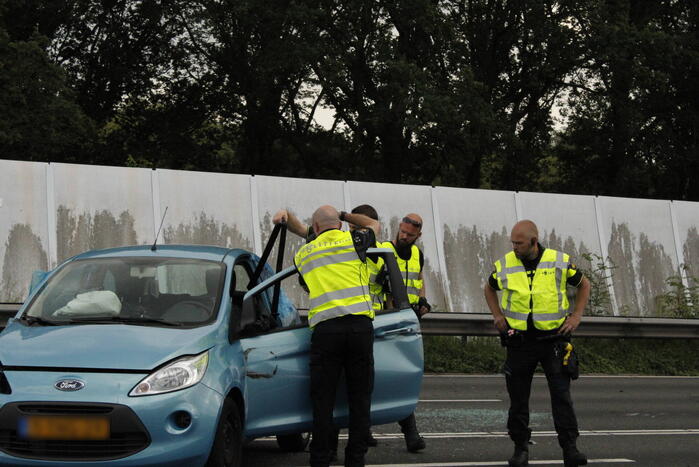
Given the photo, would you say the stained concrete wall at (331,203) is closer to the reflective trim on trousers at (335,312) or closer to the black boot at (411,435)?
the black boot at (411,435)

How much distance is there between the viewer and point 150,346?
6.73m

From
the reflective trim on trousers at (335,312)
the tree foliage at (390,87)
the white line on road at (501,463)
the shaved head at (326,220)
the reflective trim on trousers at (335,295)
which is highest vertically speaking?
the tree foliage at (390,87)

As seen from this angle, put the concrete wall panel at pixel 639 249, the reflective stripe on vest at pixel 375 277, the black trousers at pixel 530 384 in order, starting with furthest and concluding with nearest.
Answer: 1. the concrete wall panel at pixel 639 249
2. the reflective stripe on vest at pixel 375 277
3. the black trousers at pixel 530 384

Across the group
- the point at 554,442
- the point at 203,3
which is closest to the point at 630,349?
the point at 554,442

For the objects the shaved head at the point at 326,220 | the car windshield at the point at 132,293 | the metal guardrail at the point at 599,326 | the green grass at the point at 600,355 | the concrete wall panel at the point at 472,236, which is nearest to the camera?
the car windshield at the point at 132,293

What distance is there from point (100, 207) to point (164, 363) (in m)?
11.7

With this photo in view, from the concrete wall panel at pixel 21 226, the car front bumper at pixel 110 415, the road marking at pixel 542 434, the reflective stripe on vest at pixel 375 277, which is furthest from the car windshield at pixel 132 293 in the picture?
the concrete wall panel at pixel 21 226

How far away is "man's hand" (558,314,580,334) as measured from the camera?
27.4 feet

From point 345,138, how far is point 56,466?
33.2 m

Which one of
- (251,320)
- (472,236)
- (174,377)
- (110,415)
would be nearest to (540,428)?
(251,320)

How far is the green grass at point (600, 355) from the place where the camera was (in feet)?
56.0

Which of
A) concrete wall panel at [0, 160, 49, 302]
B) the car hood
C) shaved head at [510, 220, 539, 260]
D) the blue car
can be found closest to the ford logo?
the blue car

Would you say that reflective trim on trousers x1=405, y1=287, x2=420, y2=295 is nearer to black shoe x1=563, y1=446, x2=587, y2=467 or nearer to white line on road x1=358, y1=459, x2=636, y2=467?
white line on road x1=358, y1=459, x2=636, y2=467

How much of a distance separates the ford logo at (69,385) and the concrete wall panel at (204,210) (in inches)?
468
